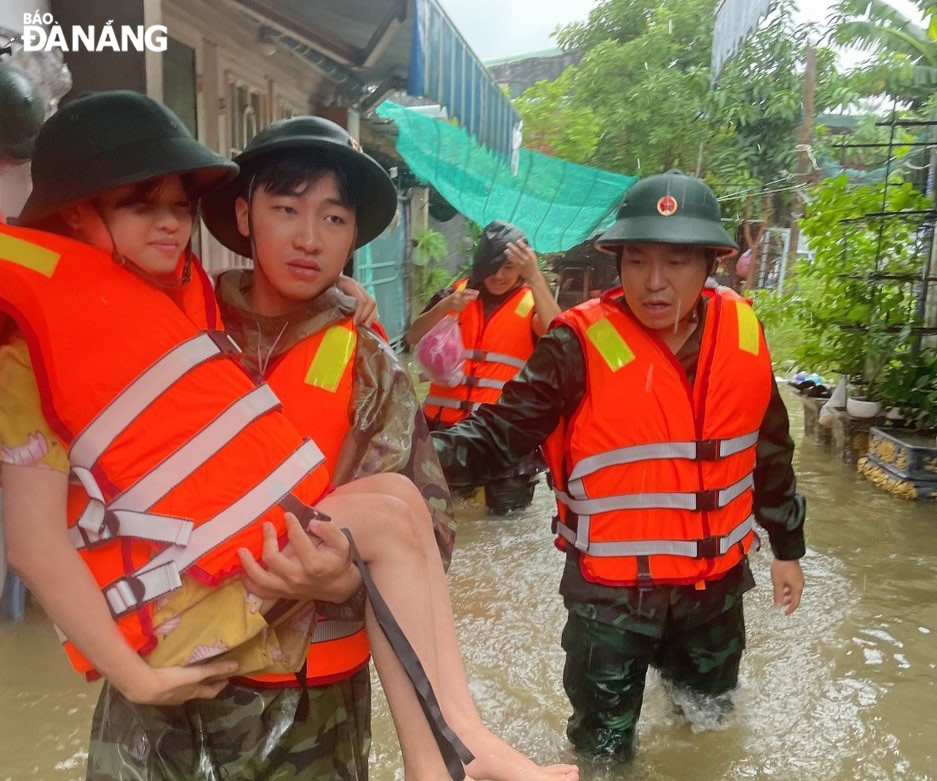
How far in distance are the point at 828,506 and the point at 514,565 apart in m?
2.25

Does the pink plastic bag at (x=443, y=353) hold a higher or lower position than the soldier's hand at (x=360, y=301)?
lower

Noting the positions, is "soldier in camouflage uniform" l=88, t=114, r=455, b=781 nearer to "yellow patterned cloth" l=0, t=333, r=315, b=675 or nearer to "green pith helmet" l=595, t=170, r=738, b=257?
"yellow patterned cloth" l=0, t=333, r=315, b=675

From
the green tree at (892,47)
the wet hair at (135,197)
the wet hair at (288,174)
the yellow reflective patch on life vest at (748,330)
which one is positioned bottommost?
the yellow reflective patch on life vest at (748,330)

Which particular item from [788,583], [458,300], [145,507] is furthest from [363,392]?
[458,300]

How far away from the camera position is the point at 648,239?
5.90 feet

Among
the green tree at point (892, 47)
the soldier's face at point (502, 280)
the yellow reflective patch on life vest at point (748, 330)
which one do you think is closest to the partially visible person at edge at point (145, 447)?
the yellow reflective patch on life vest at point (748, 330)

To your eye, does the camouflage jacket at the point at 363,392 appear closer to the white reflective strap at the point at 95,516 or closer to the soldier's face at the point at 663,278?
the white reflective strap at the point at 95,516

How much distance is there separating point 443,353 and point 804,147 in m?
3.15

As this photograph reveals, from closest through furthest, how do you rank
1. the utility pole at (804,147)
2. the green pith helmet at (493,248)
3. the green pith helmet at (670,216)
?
the green pith helmet at (670,216)
the green pith helmet at (493,248)
the utility pole at (804,147)

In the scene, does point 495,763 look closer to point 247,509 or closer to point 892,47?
point 247,509

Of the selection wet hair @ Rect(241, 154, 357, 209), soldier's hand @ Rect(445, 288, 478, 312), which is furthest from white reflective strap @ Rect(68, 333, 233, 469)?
soldier's hand @ Rect(445, 288, 478, 312)

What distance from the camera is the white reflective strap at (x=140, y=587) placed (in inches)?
41.9

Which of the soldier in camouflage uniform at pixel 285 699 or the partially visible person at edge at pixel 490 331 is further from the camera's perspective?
the partially visible person at edge at pixel 490 331

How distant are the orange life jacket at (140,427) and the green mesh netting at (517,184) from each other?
116 inches
